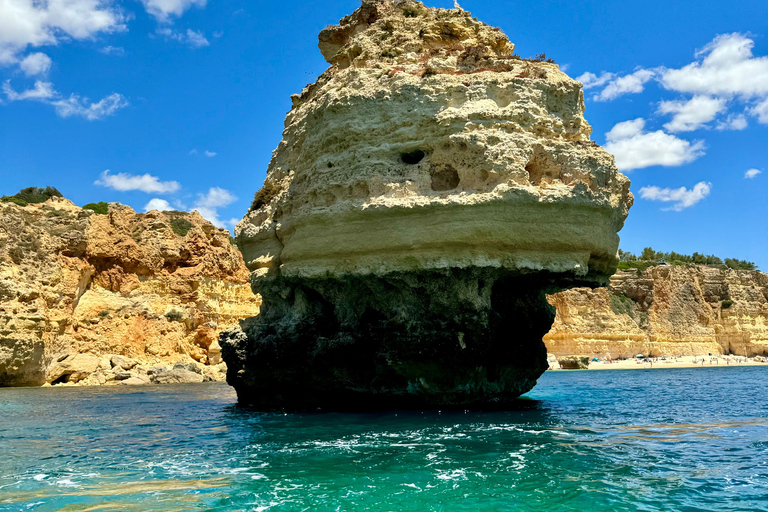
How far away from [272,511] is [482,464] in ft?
9.61

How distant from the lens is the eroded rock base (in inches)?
480

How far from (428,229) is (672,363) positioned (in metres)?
49.8

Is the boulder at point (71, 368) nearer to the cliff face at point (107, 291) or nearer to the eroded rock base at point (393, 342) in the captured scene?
the cliff face at point (107, 291)

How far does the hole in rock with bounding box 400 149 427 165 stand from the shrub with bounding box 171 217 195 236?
2864 cm

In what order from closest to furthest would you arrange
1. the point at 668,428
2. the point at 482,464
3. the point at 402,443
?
the point at 482,464
the point at 402,443
the point at 668,428

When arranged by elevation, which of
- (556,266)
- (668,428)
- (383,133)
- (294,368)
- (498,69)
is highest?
(498,69)

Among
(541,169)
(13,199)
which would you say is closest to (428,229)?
(541,169)

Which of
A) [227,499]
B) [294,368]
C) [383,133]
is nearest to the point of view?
[227,499]

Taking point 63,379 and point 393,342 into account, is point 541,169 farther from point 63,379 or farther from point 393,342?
point 63,379

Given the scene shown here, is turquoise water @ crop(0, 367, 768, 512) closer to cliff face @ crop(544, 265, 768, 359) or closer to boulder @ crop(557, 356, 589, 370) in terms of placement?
boulder @ crop(557, 356, 589, 370)

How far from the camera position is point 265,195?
1589cm

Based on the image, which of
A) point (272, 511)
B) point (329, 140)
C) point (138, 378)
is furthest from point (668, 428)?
point (138, 378)

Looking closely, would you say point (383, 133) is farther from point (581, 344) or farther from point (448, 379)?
point (581, 344)

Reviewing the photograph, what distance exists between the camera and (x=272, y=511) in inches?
219
